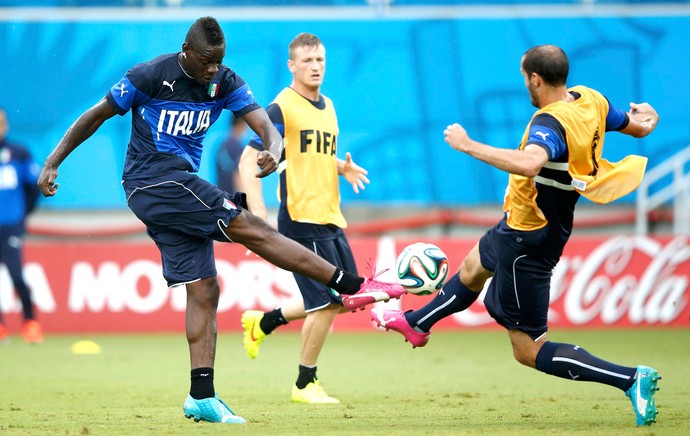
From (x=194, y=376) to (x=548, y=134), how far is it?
8.85ft

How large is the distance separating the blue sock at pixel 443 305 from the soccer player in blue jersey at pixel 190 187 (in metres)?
0.63

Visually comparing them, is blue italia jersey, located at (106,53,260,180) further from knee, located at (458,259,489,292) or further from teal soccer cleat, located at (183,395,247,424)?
knee, located at (458,259,489,292)

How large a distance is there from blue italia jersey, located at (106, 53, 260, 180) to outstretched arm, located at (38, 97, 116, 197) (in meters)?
0.08

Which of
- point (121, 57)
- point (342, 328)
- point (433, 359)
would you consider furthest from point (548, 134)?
point (121, 57)

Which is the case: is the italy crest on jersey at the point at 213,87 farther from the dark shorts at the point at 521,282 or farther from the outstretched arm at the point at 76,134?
the dark shorts at the point at 521,282

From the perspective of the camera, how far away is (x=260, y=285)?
1524 cm

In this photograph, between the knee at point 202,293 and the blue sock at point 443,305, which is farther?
the blue sock at point 443,305

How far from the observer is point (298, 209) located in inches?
354

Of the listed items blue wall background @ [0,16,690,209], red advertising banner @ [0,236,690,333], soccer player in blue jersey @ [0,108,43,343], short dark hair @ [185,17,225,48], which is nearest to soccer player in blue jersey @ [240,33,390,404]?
short dark hair @ [185,17,225,48]

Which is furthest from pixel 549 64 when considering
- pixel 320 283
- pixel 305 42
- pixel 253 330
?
pixel 253 330

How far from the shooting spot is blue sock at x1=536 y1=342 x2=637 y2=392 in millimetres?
6984

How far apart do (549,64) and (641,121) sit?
110cm

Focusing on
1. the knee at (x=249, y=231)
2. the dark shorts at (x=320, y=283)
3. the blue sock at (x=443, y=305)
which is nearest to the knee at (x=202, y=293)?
the knee at (x=249, y=231)

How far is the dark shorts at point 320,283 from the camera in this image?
8836mm
